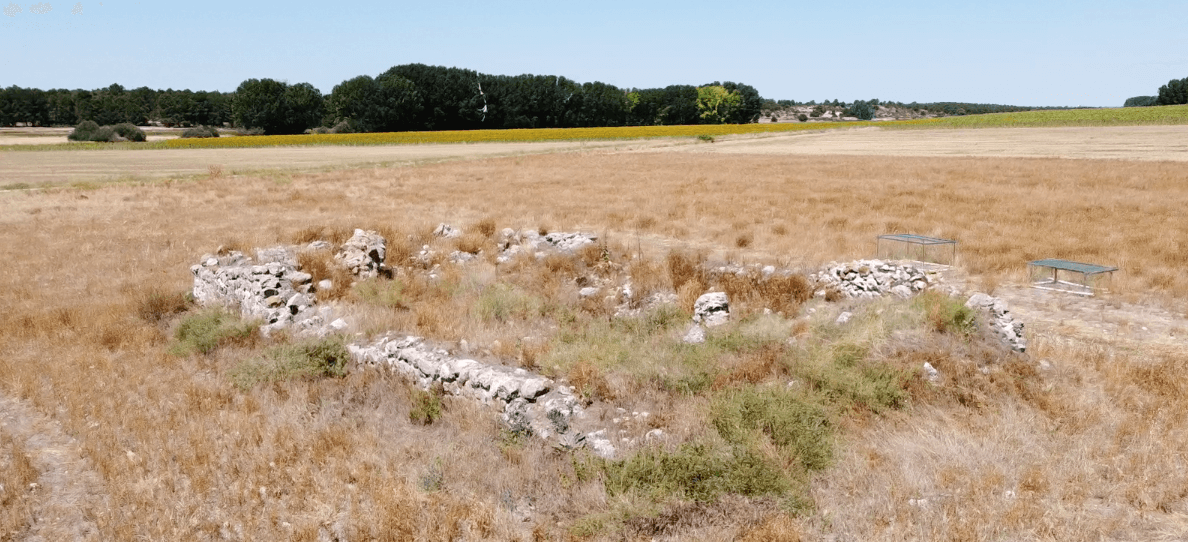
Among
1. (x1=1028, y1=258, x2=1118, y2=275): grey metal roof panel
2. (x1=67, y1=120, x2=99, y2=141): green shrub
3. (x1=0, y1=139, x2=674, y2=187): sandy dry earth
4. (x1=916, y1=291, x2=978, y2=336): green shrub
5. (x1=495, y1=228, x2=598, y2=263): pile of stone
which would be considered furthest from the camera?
(x1=67, y1=120, x2=99, y2=141): green shrub

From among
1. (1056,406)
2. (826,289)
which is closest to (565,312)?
(826,289)

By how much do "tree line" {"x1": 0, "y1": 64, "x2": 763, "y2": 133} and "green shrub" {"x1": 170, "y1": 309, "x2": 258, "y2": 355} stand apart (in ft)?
354

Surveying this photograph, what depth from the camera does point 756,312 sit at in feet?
34.3

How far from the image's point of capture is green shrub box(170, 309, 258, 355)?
31.4ft

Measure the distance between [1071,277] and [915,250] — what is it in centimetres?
317

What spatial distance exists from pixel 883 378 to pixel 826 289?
4.47 meters

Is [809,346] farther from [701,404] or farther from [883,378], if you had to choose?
[701,404]

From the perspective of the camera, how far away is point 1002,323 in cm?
860

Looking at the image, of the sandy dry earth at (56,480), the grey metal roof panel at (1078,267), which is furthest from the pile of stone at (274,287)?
the grey metal roof panel at (1078,267)

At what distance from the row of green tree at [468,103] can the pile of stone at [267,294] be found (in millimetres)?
105391

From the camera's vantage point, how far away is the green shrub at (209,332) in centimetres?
958

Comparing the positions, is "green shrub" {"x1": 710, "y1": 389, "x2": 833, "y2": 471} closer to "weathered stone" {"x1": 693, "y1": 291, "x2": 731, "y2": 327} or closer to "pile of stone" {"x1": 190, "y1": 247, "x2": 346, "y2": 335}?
"weathered stone" {"x1": 693, "y1": 291, "x2": 731, "y2": 327}

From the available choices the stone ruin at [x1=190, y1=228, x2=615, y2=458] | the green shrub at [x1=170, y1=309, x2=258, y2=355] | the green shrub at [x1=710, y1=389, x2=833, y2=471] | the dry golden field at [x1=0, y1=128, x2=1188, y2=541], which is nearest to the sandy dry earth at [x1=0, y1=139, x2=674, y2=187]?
the dry golden field at [x1=0, y1=128, x2=1188, y2=541]

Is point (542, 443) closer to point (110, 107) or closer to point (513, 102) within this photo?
point (513, 102)
